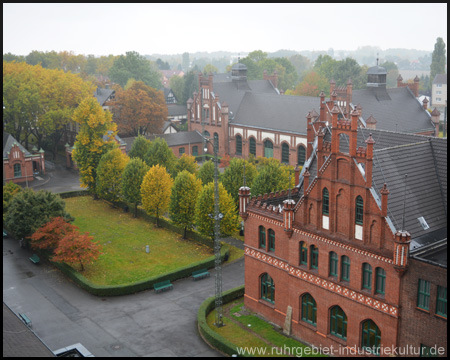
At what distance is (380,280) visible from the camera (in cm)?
3180

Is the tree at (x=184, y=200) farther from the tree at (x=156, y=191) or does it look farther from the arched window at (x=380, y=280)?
the arched window at (x=380, y=280)

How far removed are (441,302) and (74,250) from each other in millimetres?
33078

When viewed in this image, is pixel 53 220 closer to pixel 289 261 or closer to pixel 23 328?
pixel 23 328

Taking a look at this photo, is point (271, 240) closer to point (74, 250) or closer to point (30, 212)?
point (74, 250)

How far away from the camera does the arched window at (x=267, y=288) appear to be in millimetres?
40594

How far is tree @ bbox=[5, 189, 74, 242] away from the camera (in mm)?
54031

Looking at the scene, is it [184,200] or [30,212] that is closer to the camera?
[30,212]

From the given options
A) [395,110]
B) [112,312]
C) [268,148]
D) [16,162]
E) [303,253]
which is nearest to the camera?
[303,253]

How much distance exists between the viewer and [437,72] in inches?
6649

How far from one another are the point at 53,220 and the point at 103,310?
13.9m

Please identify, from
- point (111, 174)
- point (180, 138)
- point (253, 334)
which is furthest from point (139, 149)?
point (253, 334)

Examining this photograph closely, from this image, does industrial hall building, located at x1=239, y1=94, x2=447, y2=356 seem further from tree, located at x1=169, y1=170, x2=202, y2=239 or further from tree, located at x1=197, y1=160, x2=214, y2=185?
tree, located at x1=197, y1=160, x2=214, y2=185

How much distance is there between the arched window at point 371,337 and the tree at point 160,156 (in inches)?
1791

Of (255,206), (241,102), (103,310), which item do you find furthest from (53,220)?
(241,102)
